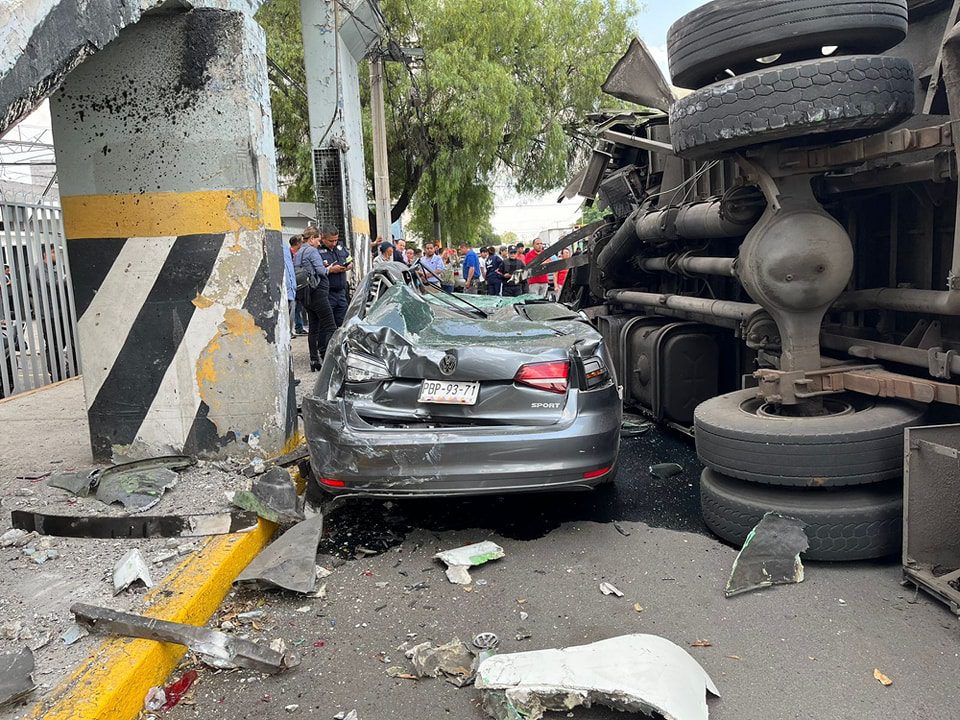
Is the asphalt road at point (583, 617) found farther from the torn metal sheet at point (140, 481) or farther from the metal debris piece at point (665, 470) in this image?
the torn metal sheet at point (140, 481)

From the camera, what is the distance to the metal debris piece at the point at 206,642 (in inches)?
111

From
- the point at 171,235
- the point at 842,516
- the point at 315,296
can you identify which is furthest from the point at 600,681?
the point at 315,296

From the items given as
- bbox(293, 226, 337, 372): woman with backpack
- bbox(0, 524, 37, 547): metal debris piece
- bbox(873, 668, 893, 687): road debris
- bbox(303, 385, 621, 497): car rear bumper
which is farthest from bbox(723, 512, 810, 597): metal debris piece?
bbox(293, 226, 337, 372): woman with backpack

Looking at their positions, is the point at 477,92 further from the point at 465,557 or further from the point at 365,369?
the point at 465,557

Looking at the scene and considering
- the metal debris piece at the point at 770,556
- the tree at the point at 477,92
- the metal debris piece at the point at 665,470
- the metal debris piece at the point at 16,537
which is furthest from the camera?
the tree at the point at 477,92

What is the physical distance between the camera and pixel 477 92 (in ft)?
70.1

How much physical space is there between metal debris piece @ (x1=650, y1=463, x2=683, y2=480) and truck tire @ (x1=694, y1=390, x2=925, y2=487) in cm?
136

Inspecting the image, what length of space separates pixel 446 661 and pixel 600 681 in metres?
0.63

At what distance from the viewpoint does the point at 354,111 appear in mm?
14164

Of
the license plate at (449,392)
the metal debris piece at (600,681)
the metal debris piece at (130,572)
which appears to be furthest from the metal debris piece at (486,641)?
the metal debris piece at (130,572)

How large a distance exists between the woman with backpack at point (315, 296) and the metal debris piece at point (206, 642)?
21.1 feet

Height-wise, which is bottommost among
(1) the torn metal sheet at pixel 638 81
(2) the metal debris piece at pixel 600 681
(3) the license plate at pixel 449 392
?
(2) the metal debris piece at pixel 600 681

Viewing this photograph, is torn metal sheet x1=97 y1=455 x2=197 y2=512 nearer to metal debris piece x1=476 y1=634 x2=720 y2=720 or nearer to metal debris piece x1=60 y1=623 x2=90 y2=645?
metal debris piece x1=60 y1=623 x2=90 y2=645

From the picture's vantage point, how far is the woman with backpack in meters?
9.28
